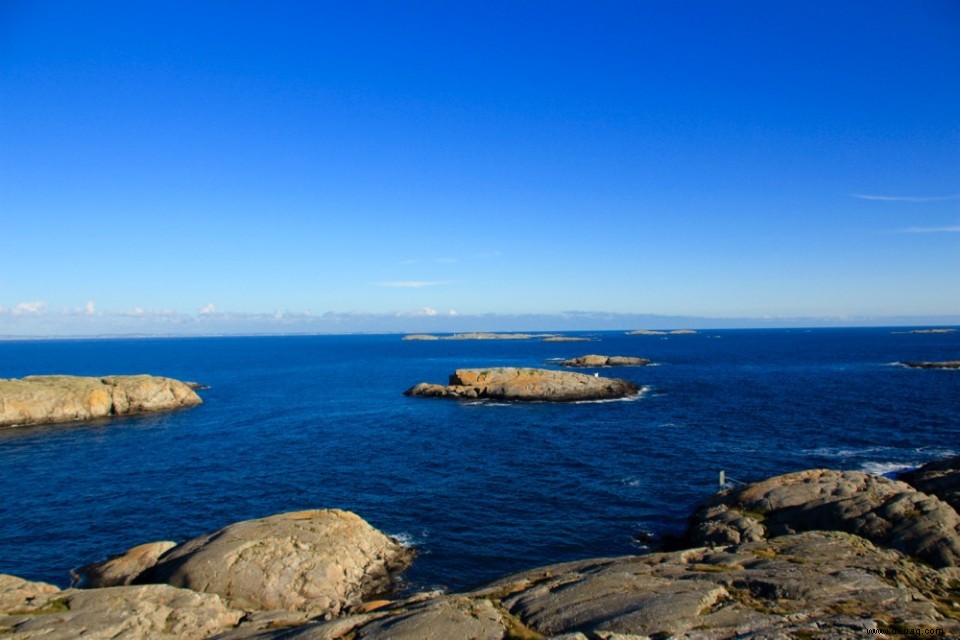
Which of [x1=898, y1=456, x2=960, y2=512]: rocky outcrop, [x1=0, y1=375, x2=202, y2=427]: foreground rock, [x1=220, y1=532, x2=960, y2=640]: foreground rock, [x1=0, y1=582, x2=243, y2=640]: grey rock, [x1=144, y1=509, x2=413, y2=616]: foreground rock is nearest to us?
[x1=220, y1=532, x2=960, y2=640]: foreground rock

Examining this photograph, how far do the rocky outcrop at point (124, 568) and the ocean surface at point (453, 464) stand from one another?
2142mm

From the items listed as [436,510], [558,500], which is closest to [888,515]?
[558,500]

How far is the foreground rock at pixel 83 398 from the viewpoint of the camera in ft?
237

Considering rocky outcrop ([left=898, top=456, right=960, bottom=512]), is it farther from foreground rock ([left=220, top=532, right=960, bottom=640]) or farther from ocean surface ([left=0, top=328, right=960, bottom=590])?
foreground rock ([left=220, top=532, right=960, bottom=640])

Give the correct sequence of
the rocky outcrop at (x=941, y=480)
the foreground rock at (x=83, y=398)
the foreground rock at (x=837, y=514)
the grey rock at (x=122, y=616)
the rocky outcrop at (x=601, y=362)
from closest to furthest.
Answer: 1. the grey rock at (x=122, y=616)
2. the foreground rock at (x=837, y=514)
3. the rocky outcrop at (x=941, y=480)
4. the foreground rock at (x=83, y=398)
5. the rocky outcrop at (x=601, y=362)

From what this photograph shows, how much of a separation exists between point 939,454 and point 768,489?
92.6 ft

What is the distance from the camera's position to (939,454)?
48.4 metres

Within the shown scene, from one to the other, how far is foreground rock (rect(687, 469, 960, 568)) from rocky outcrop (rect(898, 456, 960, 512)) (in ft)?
7.08

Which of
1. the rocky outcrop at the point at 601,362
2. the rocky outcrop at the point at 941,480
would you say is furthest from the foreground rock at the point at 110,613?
the rocky outcrop at the point at 601,362

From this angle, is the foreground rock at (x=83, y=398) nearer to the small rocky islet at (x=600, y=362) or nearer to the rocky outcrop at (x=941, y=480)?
the rocky outcrop at (x=941, y=480)

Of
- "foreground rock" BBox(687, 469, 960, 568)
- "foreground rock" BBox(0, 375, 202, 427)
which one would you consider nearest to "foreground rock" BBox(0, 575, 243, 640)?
"foreground rock" BBox(687, 469, 960, 568)

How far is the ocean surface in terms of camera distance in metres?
33.2

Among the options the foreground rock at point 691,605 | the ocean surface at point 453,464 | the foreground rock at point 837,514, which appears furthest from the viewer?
the ocean surface at point 453,464

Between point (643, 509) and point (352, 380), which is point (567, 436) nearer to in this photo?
point (643, 509)
